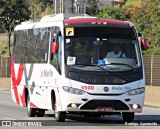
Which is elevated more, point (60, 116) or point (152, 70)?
point (60, 116)

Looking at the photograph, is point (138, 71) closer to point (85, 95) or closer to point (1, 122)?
point (85, 95)

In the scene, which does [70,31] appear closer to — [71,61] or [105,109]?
[71,61]

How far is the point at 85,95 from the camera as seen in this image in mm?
18922

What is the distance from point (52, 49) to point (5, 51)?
254ft

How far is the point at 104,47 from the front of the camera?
1986 cm

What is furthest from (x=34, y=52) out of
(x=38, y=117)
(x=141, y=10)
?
(x=141, y=10)

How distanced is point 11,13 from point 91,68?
228ft

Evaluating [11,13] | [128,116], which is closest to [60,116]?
[128,116]

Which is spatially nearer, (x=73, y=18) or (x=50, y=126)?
(x=50, y=126)

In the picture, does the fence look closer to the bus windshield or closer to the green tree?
the bus windshield

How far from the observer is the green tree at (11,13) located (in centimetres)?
8662

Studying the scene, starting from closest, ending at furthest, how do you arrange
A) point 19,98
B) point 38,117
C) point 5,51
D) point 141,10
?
1. point 38,117
2. point 19,98
3. point 141,10
4. point 5,51

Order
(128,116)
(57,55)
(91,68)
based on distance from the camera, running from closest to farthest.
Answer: (91,68)
(57,55)
(128,116)

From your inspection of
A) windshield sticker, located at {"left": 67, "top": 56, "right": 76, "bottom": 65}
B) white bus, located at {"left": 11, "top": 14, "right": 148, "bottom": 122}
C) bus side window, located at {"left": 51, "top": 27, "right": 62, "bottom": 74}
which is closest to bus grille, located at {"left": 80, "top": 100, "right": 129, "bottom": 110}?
white bus, located at {"left": 11, "top": 14, "right": 148, "bottom": 122}
